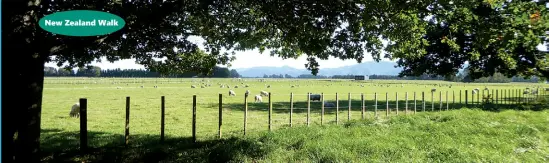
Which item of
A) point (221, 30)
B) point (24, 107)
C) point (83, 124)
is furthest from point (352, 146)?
point (24, 107)

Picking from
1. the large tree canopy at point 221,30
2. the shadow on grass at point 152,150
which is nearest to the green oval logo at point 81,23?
the large tree canopy at point 221,30

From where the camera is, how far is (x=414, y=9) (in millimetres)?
8477

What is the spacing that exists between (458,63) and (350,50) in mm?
24026

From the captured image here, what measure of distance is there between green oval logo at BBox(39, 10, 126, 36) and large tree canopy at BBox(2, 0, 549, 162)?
167mm

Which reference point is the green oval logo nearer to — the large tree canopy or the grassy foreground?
the large tree canopy

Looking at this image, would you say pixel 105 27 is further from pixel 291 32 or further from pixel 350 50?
pixel 350 50

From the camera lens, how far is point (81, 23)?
813 centimetres

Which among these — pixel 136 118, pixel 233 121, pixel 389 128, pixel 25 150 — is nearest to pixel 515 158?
pixel 389 128

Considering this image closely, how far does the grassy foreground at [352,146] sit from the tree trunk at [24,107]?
1.37 metres

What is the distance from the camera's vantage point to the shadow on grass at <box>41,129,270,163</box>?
371 inches

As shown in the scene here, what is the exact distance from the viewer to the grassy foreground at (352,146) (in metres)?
9.06

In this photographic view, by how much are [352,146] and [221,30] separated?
5.11 m

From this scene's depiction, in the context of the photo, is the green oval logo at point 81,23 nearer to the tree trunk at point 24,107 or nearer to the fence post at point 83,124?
the tree trunk at point 24,107

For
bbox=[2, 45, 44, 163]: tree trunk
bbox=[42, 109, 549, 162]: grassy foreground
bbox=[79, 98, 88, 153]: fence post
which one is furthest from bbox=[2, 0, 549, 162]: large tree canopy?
bbox=[42, 109, 549, 162]: grassy foreground
